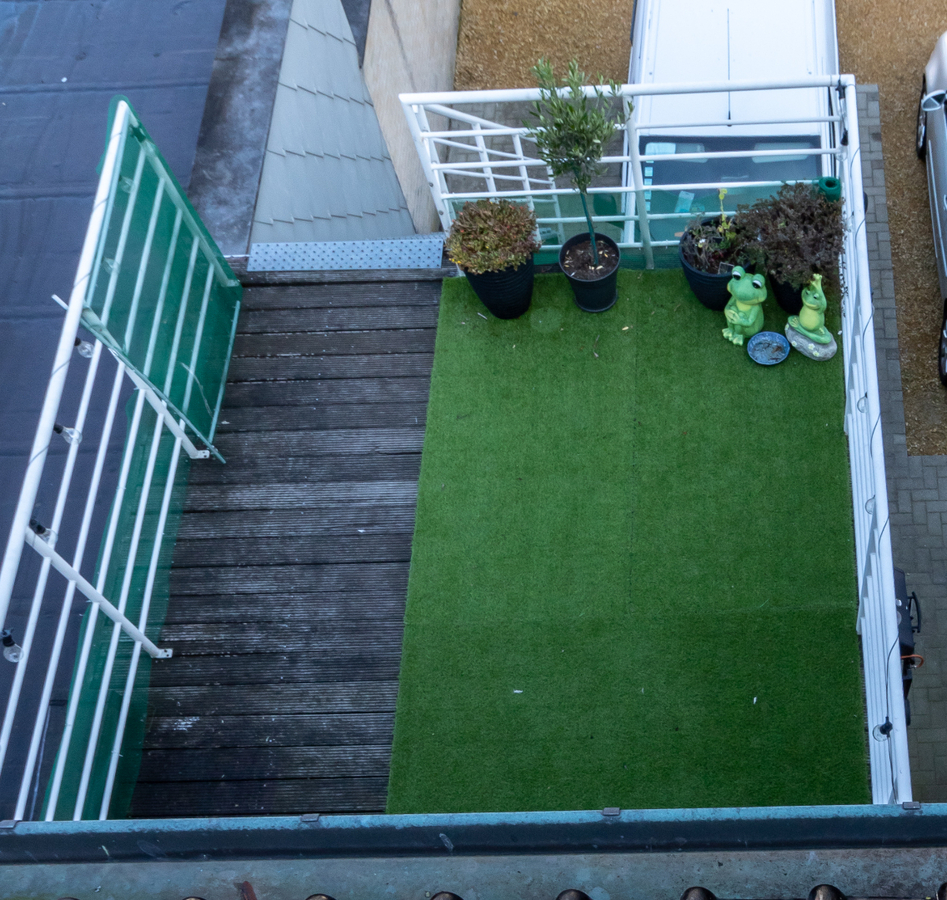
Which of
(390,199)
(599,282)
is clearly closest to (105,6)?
(390,199)

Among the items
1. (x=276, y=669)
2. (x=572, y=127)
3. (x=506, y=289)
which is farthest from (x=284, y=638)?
(x=572, y=127)

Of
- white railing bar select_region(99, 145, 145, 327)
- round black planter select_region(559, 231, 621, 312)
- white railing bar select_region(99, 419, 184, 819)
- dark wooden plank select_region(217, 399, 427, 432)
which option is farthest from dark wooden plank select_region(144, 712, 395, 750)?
round black planter select_region(559, 231, 621, 312)

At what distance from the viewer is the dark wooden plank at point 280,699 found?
498 centimetres

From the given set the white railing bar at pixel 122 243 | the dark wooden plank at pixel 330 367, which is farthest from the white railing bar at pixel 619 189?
the white railing bar at pixel 122 243

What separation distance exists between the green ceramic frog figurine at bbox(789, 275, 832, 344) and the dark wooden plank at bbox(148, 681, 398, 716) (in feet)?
11.2

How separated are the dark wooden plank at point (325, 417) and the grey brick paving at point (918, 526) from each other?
428 centimetres

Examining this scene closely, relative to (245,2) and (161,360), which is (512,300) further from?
(245,2)

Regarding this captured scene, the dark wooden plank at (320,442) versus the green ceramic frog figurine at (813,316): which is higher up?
the green ceramic frog figurine at (813,316)

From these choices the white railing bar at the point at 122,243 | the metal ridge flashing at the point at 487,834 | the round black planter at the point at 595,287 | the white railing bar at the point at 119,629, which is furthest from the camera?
the round black planter at the point at 595,287

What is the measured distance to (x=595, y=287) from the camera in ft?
18.8

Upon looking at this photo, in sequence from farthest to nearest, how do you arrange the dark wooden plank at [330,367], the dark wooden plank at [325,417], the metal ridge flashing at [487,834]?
the dark wooden plank at [330,367]
the dark wooden plank at [325,417]
the metal ridge flashing at [487,834]

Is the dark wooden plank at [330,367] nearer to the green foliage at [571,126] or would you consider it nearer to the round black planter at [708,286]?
the green foliage at [571,126]

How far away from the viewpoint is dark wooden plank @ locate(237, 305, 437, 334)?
6.14 meters

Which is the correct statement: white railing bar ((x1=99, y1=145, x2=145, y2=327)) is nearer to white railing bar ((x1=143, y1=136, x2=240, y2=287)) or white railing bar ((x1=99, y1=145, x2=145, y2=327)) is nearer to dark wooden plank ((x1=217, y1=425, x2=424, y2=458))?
white railing bar ((x1=143, y1=136, x2=240, y2=287))
